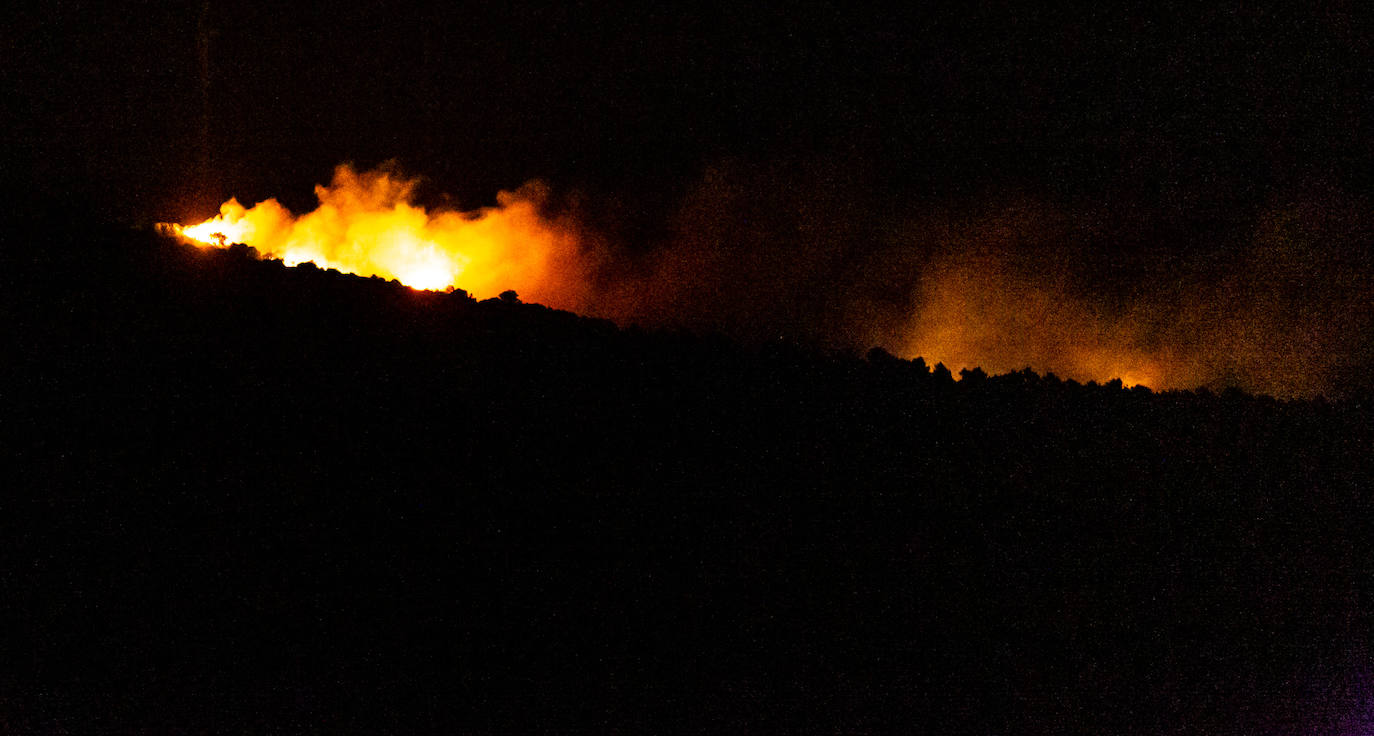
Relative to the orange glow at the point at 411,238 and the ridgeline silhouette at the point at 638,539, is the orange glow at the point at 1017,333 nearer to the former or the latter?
the ridgeline silhouette at the point at 638,539

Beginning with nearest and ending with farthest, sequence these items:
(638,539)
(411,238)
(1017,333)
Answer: (638,539), (411,238), (1017,333)

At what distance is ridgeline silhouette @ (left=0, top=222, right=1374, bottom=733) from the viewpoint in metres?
6.92

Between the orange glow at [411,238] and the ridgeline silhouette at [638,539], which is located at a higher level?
the orange glow at [411,238]

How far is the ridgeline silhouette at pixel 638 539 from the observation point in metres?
6.92

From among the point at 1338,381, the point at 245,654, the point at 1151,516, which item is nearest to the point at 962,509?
the point at 1151,516

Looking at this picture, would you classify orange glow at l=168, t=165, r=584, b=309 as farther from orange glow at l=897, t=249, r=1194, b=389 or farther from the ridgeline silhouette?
orange glow at l=897, t=249, r=1194, b=389

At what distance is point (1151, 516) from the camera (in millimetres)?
7754

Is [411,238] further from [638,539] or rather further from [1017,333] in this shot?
[1017,333]

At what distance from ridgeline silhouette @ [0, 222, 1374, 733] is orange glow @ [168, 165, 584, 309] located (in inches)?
111

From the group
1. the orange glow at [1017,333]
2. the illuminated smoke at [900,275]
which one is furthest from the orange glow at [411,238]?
the orange glow at [1017,333]

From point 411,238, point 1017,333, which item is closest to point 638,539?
point 411,238

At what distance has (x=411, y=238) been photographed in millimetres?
12984

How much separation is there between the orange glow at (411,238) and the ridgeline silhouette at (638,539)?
282cm

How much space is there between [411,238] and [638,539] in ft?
24.5
